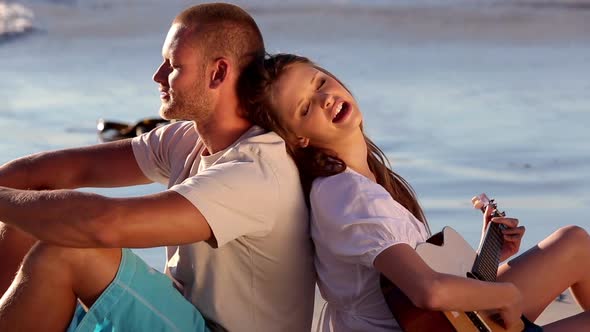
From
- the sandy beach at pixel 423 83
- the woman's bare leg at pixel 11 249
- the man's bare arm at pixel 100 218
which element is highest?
the man's bare arm at pixel 100 218

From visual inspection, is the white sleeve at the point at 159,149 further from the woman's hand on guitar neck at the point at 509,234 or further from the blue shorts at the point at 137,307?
the woman's hand on guitar neck at the point at 509,234

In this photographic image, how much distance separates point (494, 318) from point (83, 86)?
6.94 metres

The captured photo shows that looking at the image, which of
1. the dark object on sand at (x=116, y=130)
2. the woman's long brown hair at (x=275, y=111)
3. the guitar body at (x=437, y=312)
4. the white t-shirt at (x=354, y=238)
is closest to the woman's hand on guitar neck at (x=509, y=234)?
the guitar body at (x=437, y=312)

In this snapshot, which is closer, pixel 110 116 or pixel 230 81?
pixel 230 81

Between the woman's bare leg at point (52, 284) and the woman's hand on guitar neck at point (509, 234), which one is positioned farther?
the woman's hand on guitar neck at point (509, 234)

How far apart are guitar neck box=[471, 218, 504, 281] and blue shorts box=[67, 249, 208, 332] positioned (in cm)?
71

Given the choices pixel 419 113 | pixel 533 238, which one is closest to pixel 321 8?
pixel 419 113

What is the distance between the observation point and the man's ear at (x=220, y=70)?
340cm

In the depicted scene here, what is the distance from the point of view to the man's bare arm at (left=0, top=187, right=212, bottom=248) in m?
3.04

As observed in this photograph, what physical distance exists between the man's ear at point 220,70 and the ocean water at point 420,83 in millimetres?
1656

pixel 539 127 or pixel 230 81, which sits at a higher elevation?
pixel 230 81

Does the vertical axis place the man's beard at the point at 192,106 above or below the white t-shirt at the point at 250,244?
above

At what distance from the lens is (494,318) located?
3268 millimetres

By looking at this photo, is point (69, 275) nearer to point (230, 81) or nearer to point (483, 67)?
point (230, 81)
